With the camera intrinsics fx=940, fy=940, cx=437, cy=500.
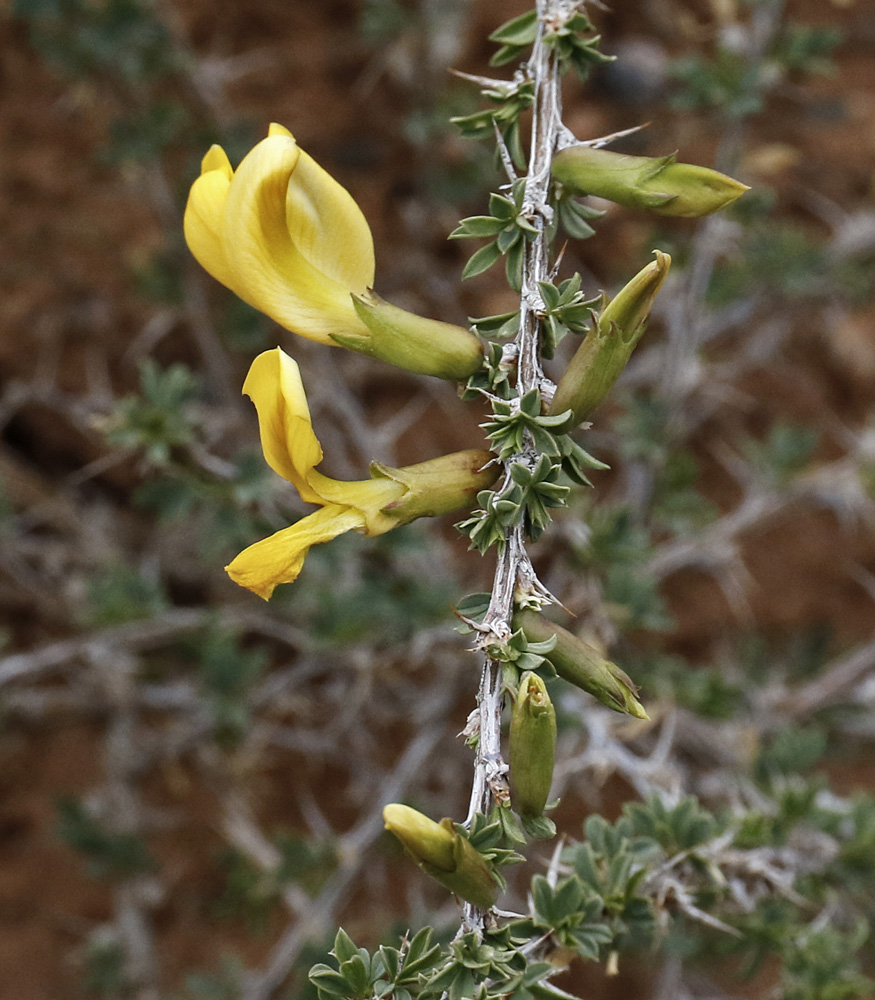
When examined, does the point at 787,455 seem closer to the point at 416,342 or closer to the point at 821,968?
the point at 821,968

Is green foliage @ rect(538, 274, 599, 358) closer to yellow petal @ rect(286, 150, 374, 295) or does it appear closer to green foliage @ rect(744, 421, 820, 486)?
yellow petal @ rect(286, 150, 374, 295)

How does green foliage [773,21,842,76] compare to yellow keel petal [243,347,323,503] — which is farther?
green foliage [773,21,842,76]

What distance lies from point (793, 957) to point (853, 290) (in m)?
1.31

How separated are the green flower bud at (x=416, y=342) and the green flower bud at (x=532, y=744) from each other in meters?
0.27

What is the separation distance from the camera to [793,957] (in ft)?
3.70

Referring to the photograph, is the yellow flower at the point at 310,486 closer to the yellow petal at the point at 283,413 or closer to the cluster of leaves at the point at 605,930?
the yellow petal at the point at 283,413

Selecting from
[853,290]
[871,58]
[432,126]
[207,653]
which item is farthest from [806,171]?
[207,653]

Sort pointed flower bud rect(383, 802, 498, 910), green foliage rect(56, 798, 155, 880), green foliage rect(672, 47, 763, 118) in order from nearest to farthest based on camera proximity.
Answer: pointed flower bud rect(383, 802, 498, 910) → green foliage rect(672, 47, 763, 118) → green foliage rect(56, 798, 155, 880)

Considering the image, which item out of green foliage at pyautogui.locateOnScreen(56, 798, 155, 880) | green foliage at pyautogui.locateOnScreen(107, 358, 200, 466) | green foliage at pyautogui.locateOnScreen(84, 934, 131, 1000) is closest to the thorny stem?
green foliage at pyautogui.locateOnScreen(107, 358, 200, 466)

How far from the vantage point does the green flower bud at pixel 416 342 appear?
30.8 inches

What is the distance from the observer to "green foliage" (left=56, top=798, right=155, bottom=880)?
1869 mm

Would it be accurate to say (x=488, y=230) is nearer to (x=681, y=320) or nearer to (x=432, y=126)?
(x=681, y=320)

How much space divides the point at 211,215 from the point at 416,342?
20 cm

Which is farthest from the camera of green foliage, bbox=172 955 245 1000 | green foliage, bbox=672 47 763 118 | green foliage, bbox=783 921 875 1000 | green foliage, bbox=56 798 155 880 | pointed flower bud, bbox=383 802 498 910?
green foliage, bbox=56 798 155 880
